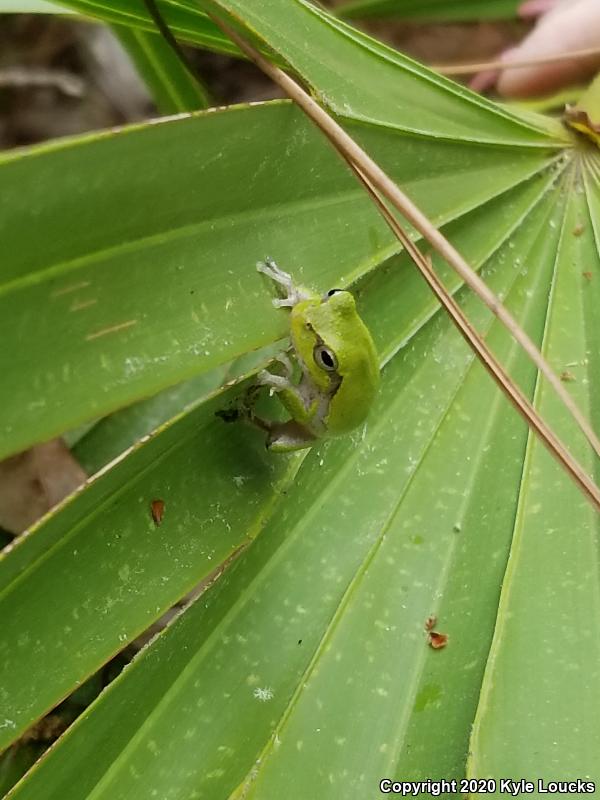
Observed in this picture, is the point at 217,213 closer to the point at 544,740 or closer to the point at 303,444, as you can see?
the point at 303,444

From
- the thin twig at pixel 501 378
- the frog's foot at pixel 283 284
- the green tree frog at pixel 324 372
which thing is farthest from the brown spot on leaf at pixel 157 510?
the thin twig at pixel 501 378

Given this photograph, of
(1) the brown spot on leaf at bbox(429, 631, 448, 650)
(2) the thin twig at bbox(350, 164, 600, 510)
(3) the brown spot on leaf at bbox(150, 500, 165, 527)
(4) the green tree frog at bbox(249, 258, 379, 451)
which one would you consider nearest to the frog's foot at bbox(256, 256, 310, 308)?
(4) the green tree frog at bbox(249, 258, 379, 451)

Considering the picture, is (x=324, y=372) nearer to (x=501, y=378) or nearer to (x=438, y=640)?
(x=501, y=378)

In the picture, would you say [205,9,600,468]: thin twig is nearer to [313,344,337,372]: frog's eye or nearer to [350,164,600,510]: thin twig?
[350,164,600,510]: thin twig

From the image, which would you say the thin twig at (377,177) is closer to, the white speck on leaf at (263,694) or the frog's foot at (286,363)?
the frog's foot at (286,363)

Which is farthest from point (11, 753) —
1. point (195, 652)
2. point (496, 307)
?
point (496, 307)

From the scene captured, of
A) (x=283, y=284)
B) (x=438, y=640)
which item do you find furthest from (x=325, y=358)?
(x=438, y=640)
